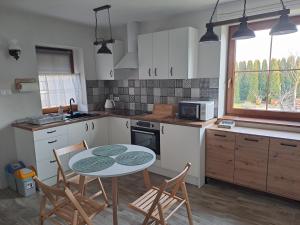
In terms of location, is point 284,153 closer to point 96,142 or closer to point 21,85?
point 96,142

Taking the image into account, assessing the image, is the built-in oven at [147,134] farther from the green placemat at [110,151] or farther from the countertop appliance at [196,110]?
the green placemat at [110,151]

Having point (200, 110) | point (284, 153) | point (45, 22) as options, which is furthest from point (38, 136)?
point (284, 153)

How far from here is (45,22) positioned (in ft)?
11.0

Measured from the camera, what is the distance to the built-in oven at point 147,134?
3.25 meters

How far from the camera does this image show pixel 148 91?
12.8 feet

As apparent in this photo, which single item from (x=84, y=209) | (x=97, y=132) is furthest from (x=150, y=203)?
(x=97, y=132)

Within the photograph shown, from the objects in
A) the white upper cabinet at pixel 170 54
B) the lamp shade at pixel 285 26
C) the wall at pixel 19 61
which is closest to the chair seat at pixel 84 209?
the wall at pixel 19 61

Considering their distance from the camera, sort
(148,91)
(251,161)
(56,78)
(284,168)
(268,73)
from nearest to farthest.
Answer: (284,168)
(251,161)
(268,73)
(56,78)
(148,91)

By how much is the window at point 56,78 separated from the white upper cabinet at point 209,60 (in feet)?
7.30

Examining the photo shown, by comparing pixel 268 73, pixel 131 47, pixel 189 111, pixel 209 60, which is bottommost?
pixel 189 111

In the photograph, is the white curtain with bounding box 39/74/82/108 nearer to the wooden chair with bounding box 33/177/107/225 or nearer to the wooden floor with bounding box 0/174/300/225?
the wooden floor with bounding box 0/174/300/225

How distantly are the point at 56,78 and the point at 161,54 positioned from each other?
1.85m

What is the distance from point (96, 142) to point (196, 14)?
8.19 feet

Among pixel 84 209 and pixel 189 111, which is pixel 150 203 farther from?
Answer: pixel 189 111
